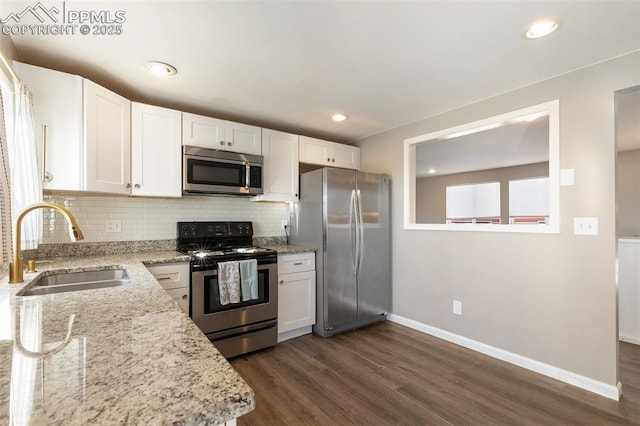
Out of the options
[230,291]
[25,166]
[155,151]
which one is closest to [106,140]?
[155,151]

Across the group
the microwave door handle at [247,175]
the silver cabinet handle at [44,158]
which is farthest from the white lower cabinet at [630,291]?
the silver cabinet handle at [44,158]

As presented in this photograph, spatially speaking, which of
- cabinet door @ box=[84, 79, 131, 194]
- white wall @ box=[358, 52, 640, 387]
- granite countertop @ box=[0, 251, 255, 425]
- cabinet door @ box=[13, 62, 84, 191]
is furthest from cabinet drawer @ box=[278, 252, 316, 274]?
granite countertop @ box=[0, 251, 255, 425]

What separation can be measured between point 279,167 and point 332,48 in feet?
5.21

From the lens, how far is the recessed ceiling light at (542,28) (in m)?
1.64

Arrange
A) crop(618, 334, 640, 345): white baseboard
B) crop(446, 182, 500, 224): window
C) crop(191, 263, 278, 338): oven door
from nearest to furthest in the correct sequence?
crop(191, 263, 278, 338): oven door → crop(618, 334, 640, 345): white baseboard → crop(446, 182, 500, 224): window

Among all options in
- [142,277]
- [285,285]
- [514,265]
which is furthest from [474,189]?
[142,277]

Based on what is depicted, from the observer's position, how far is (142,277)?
160 centimetres

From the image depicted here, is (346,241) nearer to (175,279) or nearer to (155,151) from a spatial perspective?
(175,279)

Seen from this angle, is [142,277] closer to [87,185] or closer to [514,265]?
[87,185]

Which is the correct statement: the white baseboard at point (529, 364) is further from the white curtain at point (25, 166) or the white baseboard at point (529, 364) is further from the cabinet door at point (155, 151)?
the white curtain at point (25, 166)

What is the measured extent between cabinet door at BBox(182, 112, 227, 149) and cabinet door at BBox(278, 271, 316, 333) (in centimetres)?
144

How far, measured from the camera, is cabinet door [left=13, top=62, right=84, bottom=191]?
76.5 inches

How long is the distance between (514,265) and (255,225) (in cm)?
256

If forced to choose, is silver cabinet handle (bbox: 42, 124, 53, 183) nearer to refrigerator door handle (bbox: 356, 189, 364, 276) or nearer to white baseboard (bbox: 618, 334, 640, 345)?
refrigerator door handle (bbox: 356, 189, 364, 276)
